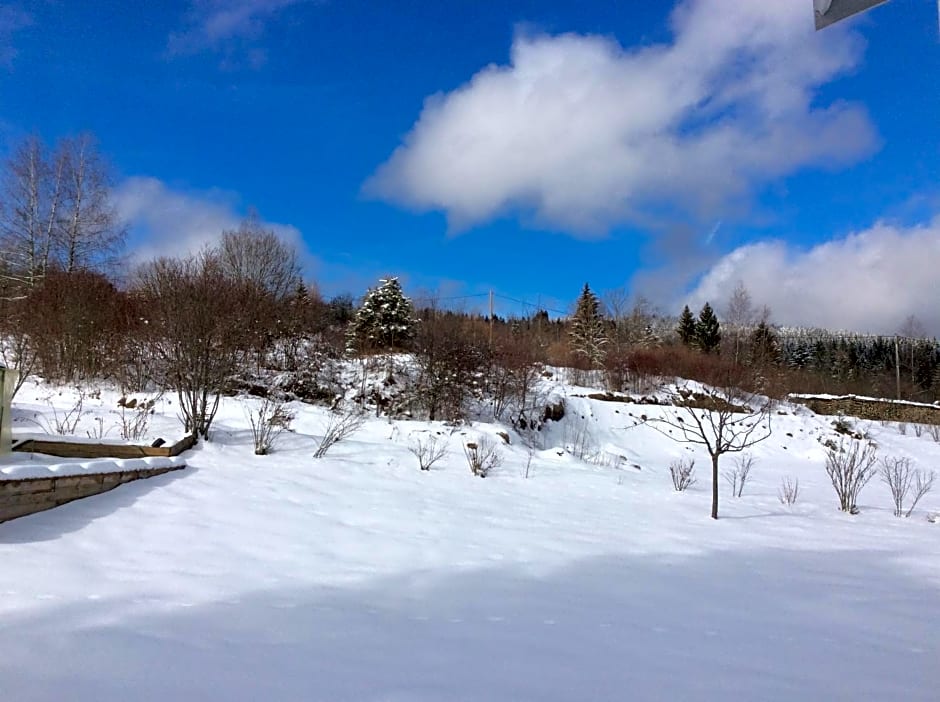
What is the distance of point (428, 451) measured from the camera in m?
10.6

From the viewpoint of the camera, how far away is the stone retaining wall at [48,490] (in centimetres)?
442

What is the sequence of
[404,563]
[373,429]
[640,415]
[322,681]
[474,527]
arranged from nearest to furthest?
1. [322,681]
2. [404,563]
3. [474,527]
4. [373,429]
5. [640,415]

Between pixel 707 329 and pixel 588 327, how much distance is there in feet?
43.2

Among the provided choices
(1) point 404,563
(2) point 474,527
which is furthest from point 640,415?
(1) point 404,563

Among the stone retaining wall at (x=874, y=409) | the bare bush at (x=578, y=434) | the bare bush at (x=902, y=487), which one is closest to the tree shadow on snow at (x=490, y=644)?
the bare bush at (x=902, y=487)

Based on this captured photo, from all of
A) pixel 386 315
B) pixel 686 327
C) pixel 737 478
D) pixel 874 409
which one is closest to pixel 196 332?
pixel 737 478

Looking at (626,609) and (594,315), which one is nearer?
(626,609)

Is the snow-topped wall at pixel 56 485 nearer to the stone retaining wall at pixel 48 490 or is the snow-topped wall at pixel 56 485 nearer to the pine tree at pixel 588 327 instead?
the stone retaining wall at pixel 48 490

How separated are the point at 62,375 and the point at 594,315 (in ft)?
101

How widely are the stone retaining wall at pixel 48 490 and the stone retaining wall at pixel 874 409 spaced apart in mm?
26979

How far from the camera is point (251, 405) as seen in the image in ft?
43.9

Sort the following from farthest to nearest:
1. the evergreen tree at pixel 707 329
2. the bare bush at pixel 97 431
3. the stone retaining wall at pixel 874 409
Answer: the evergreen tree at pixel 707 329 < the stone retaining wall at pixel 874 409 < the bare bush at pixel 97 431

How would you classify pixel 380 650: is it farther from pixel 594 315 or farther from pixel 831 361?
pixel 831 361

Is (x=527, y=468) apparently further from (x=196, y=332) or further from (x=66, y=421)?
(x=66, y=421)
